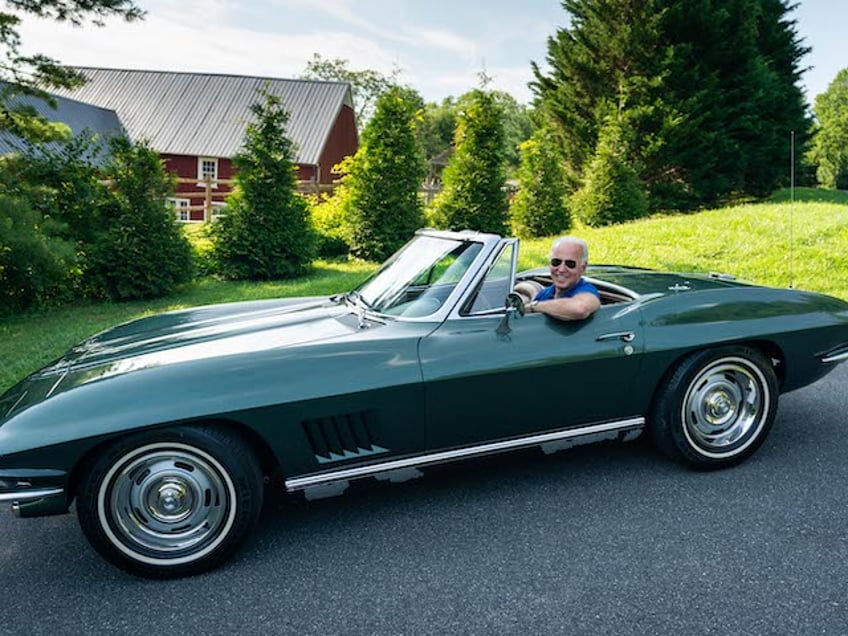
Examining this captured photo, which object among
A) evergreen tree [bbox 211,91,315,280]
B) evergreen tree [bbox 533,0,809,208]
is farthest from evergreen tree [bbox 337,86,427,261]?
evergreen tree [bbox 533,0,809,208]

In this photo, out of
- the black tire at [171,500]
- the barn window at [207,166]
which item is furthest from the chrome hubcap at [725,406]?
the barn window at [207,166]

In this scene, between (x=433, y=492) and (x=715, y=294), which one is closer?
(x=433, y=492)

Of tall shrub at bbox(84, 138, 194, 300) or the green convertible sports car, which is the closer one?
the green convertible sports car

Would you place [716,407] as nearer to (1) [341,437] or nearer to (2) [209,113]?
(1) [341,437]

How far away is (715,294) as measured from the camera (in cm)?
385

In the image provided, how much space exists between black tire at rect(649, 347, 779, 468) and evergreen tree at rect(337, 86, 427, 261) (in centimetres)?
938

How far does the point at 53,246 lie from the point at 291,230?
4.05m

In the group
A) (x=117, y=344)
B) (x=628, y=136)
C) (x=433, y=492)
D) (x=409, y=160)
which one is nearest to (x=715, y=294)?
(x=433, y=492)

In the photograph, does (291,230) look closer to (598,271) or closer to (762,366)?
(598,271)

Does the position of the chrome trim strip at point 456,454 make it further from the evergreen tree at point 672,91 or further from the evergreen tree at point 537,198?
the evergreen tree at point 672,91

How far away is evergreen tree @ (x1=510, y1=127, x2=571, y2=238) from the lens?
47.7 feet

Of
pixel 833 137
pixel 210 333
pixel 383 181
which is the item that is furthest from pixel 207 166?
pixel 833 137

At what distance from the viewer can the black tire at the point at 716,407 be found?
11.7 feet

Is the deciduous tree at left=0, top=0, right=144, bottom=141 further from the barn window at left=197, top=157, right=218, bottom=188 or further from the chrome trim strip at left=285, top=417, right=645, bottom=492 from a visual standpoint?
the barn window at left=197, top=157, right=218, bottom=188
